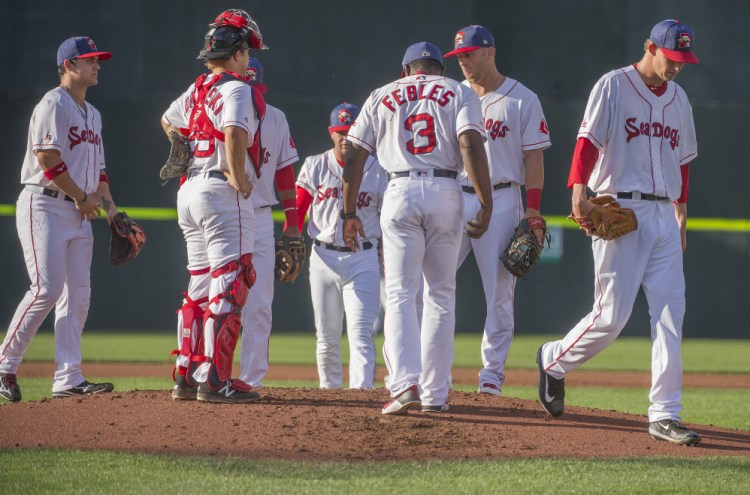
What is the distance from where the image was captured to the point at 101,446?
4031mm

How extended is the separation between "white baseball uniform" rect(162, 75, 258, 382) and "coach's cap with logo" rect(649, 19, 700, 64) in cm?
179

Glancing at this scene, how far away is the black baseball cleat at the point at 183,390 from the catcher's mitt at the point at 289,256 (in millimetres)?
956

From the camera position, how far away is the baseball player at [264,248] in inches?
225

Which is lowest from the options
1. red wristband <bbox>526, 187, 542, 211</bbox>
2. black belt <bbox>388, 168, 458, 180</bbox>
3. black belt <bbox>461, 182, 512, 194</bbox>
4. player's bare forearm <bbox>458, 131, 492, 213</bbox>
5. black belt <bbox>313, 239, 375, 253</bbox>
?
black belt <bbox>313, 239, 375, 253</bbox>

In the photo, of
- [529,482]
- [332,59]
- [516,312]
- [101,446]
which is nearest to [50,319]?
[332,59]

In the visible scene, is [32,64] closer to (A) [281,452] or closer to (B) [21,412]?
(B) [21,412]

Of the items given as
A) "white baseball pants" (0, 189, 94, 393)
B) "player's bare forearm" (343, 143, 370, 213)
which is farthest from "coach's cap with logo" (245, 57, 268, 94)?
"player's bare forearm" (343, 143, 370, 213)

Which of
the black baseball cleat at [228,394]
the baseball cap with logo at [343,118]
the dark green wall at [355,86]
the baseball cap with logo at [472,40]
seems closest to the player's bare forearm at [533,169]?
the baseball cap with logo at [472,40]

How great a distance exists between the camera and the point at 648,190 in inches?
173

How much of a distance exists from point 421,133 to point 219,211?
37.7 inches

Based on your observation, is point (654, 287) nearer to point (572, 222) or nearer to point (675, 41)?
point (675, 41)

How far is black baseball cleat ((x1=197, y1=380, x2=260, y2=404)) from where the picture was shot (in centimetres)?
466

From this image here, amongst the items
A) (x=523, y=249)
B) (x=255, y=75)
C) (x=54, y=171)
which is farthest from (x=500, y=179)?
(x=54, y=171)

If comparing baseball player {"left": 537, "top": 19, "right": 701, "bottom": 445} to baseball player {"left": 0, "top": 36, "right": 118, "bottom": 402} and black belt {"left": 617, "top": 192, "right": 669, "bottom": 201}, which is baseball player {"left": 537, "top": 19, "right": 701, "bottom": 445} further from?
baseball player {"left": 0, "top": 36, "right": 118, "bottom": 402}
